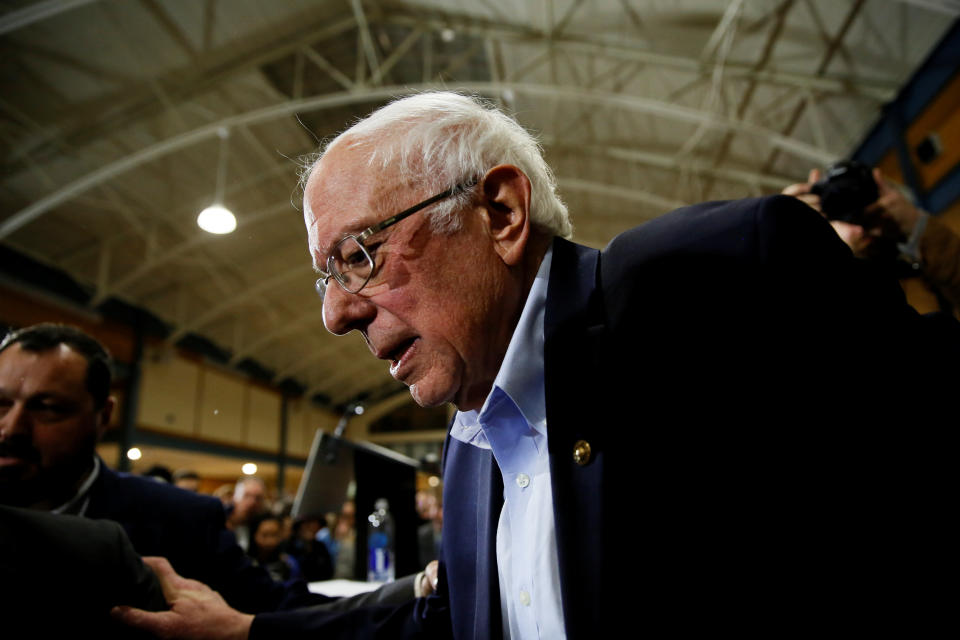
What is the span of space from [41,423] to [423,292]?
4.01 feet

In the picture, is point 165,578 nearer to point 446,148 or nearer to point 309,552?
point 446,148

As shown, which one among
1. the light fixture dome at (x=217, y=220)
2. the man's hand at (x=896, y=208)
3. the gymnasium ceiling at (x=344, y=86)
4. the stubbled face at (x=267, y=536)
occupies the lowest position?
the stubbled face at (x=267, y=536)

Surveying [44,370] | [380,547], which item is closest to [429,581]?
[44,370]

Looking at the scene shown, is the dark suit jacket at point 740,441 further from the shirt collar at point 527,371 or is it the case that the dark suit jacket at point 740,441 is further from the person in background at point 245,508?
the person in background at point 245,508

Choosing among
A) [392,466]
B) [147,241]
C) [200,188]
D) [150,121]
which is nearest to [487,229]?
[392,466]

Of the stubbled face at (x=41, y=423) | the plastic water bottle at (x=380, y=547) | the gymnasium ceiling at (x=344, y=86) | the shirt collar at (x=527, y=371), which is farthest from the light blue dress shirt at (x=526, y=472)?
the gymnasium ceiling at (x=344, y=86)

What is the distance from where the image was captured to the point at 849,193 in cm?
140

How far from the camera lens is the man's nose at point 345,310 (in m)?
0.99

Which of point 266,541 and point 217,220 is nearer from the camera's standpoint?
point 217,220

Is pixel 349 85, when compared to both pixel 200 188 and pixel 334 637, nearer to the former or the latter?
pixel 200 188

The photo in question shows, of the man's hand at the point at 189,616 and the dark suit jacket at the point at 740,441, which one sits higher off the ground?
the dark suit jacket at the point at 740,441

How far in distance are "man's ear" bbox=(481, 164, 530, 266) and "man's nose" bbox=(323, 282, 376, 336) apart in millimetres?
244

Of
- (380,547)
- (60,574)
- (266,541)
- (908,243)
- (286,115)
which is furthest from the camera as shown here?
(286,115)

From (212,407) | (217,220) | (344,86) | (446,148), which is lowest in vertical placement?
(446,148)
